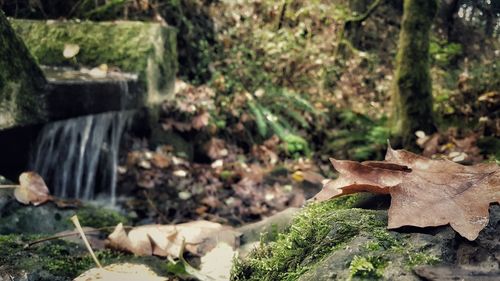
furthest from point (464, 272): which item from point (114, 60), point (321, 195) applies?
point (114, 60)

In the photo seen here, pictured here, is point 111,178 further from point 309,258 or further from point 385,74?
point 385,74

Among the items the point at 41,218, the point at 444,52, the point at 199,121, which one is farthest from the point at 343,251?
the point at 444,52

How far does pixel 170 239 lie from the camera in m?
2.21

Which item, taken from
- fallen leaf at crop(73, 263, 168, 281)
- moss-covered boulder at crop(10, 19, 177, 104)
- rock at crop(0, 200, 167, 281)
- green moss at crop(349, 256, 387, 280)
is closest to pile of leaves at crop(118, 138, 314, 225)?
moss-covered boulder at crop(10, 19, 177, 104)

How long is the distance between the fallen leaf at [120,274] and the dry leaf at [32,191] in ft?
3.81

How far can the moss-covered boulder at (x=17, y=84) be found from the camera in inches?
139

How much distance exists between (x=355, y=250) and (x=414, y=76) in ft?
19.7

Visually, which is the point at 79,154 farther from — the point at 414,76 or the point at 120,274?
the point at 414,76

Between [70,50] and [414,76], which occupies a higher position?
[70,50]

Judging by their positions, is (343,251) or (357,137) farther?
(357,137)

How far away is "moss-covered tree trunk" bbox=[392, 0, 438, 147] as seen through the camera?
6.47m

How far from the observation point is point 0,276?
1.52m

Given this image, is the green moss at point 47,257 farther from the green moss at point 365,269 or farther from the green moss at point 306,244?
the green moss at point 365,269

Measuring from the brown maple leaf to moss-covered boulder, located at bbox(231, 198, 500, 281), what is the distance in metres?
0.03
